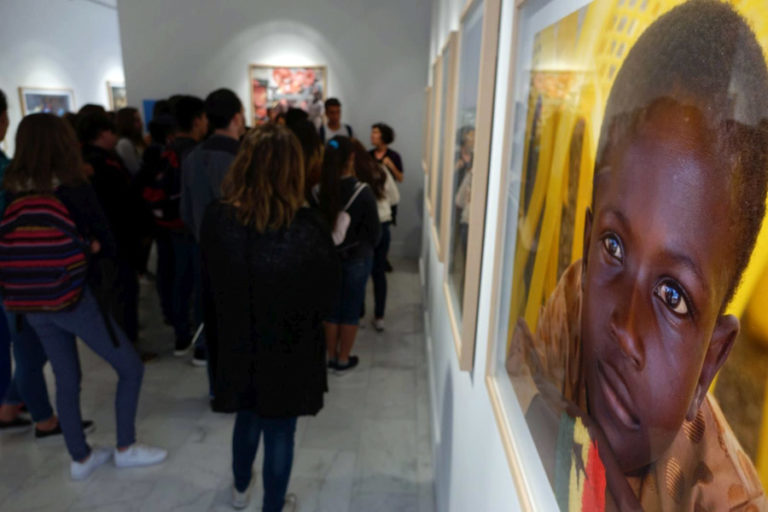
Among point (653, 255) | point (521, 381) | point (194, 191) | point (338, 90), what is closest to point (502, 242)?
point (521, 381)

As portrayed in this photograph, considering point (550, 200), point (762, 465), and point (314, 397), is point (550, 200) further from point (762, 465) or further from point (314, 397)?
point (314, 397)

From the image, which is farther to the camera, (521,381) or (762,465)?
(521,381)

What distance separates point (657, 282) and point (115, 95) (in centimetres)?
1193

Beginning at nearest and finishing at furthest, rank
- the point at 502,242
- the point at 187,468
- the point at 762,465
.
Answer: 1. the point at 762,465
2. the point at 502,242
3. the point at 187,468

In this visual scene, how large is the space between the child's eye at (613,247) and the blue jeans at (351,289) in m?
3.04

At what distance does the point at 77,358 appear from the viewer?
270cm

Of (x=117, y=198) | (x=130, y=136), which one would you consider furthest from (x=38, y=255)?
(x=130, y=136)

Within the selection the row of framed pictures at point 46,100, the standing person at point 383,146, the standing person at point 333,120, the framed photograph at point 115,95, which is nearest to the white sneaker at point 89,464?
the standing person at point 383,146

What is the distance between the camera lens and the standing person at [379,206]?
3605 millimetres

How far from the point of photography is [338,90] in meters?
6.65

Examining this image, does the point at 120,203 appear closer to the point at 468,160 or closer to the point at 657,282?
the point at 468,160

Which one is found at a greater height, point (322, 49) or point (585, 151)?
point (322, 49)

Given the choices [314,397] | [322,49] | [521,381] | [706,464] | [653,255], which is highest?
[322,49]

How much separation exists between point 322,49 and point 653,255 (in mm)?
6709
